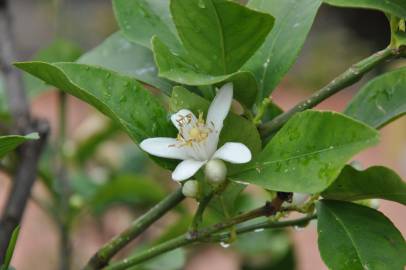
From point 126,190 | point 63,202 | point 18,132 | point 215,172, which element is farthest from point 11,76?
point 215,172

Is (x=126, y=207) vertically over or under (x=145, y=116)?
over

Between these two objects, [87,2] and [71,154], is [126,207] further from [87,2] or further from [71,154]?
[87,2]

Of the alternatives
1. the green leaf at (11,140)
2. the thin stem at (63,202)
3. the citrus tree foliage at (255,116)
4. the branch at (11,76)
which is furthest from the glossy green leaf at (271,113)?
the thin stem at (63,202)

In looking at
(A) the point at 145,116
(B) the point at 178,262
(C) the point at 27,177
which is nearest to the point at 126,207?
(B) the point at 178,262

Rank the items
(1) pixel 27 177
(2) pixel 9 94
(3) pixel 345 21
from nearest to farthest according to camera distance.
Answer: (1) pixel 27 177, (2) pixel 9 94, (3) pixel 345 21

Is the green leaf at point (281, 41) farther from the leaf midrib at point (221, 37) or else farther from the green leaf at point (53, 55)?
the green leaf at point (53, 55)

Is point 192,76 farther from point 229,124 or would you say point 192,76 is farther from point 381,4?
point 381,4
